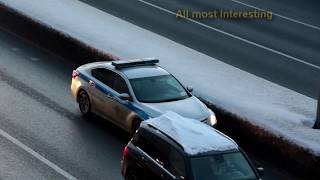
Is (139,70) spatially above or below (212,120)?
above

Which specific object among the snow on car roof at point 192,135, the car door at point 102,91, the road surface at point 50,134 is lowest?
the road surface at point 50,134

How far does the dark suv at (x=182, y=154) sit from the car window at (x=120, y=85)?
377 cm

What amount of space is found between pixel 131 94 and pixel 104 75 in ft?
4.49

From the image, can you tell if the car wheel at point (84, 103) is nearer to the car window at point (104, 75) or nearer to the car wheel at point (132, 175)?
the car window at point (104, 75)

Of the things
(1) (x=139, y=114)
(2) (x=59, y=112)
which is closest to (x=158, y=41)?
Answer: (2) (x=59, y=112)

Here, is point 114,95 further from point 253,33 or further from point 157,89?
point 253,33

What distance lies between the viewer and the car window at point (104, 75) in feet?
58.0

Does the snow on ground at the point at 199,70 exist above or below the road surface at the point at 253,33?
above

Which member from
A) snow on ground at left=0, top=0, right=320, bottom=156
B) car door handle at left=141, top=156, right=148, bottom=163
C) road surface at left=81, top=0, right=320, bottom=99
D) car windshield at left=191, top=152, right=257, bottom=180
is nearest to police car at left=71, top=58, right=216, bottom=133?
snow on ground at left=0, top=0, right=320, bottom=156

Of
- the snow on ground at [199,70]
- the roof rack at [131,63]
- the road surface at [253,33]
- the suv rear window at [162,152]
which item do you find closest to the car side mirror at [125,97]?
the roof rack at [131,63]

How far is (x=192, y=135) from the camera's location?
12.8 meters

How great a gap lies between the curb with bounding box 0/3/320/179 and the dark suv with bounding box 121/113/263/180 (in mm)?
2912

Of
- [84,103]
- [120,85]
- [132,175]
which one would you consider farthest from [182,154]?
[84,103]

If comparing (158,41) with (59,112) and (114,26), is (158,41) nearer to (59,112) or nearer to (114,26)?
(114,26)
